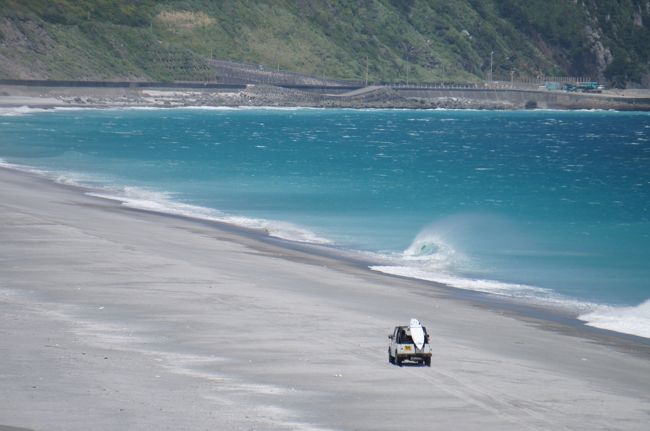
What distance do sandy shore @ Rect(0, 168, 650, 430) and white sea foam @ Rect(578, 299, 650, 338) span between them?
0.94m

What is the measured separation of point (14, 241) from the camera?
79.5ft

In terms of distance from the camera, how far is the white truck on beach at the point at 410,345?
13968 millimetres

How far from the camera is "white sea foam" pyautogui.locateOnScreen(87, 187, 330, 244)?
3462cm

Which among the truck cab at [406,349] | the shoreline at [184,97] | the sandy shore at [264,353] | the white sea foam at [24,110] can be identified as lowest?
the sandy shore at [264,353]

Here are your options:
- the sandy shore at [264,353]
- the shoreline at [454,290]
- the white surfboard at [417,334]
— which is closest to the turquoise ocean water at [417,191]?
the shoreline at [454,290]

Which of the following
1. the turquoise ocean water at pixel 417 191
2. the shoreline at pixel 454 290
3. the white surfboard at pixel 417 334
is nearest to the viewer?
the white surfboard at pixel 417 334

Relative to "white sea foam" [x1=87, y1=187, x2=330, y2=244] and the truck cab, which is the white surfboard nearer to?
the truck cab

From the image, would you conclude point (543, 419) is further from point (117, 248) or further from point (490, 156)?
point (490, 156)

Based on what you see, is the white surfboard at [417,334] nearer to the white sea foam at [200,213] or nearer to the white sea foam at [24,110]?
the white sea foam at [200,213]

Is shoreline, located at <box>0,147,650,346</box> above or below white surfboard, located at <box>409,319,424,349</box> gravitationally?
below

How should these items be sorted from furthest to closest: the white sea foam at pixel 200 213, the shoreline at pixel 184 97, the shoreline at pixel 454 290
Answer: the shoreline at pixel 184 97
the white sea foam at pixel 200 213
the shoreline at pixel 454 290

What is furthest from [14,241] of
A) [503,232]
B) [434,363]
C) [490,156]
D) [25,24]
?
[25,24]

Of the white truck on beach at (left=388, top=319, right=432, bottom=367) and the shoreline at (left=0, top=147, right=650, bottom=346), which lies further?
the shoreline at (left=0, top=147, right=650, bottom=346)

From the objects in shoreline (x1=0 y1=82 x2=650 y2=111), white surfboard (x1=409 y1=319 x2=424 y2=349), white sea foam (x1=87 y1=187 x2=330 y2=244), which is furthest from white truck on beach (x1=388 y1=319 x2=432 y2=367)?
shoreline (x1=0 y1=82 x2=650 y2=111)
